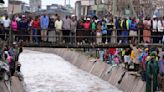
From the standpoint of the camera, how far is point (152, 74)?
867 inches

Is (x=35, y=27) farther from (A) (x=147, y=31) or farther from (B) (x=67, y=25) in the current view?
(A) (x=147, y=31)

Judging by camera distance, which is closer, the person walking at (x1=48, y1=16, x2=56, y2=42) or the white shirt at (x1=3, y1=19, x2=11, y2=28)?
the white shirt at (x1=3, y1=19, x2=11, y2=28)

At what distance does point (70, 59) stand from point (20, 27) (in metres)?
26.2

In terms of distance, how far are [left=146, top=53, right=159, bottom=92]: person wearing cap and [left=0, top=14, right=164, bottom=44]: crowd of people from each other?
22.1 feet

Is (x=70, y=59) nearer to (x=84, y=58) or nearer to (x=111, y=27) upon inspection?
(x=84, y=58)

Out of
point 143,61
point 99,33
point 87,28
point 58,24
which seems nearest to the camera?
point 143,61

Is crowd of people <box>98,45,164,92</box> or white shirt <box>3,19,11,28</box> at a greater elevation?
white shirt <box>3,19,11,28</box>

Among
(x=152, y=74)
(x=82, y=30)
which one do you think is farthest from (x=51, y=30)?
(x=152, y=74)

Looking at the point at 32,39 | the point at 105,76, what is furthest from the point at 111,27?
the point at 105,76

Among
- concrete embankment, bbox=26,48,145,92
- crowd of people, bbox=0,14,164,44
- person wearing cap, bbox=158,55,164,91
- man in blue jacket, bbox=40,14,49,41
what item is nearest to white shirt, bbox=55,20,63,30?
crowd of people, bbox=0,14,164,44

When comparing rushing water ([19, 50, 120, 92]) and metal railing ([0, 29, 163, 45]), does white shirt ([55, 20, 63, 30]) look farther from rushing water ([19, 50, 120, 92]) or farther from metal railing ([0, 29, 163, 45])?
rushing water ([19, 50, 120, 92])

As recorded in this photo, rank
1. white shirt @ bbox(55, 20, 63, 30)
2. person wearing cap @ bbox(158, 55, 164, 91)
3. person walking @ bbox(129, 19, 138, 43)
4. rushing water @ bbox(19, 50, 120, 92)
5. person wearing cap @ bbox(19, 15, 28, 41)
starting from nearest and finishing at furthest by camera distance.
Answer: person wearing cap @ bbox(158, 55, 164, 91) < person walking @ bbox(129, 19, 138, 43) < person wearing cap @ bbox(19, 15, 28, 41) < white shirt @ bbox(55, 20, 63, 30) < rushing water @ bbox(19, 50, 120, 92)

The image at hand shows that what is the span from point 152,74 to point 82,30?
28.2ft

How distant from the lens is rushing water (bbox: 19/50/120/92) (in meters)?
34.8
